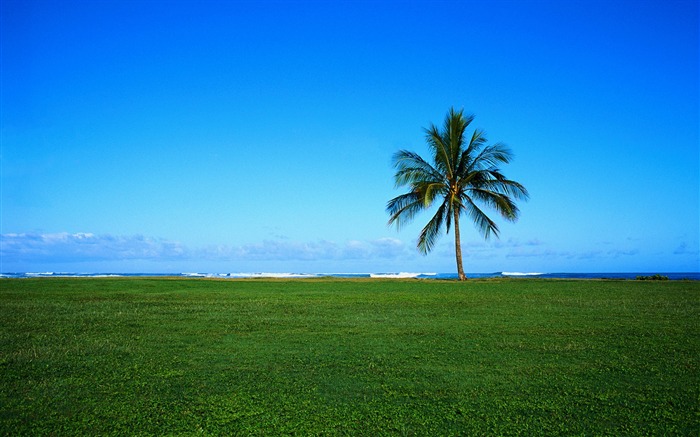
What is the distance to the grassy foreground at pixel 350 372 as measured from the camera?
3295 mm

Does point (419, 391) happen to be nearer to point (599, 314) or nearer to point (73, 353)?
point (73, 353)

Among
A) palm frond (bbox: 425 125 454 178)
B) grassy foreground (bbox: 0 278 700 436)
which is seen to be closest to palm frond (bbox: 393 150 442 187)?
palm frond (bbox: 425 125 454 178)

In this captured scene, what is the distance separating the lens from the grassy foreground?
130 inches

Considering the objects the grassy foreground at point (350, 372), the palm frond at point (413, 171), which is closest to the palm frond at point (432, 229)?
the palm frond at point (413, 171)

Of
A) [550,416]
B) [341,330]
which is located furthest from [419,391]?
[341,330]

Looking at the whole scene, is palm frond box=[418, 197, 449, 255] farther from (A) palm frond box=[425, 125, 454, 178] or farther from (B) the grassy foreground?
(B) the grassy foreground

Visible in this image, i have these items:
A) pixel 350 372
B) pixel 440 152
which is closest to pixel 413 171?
pixel 440 152

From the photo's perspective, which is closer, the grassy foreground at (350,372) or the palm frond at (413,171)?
the grassy foreground at (350,372)

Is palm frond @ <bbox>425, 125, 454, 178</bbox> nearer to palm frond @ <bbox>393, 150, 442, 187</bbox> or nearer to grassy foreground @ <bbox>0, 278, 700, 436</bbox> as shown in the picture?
palm frond @ <bbox>393, 150, 442, 187</bbox>

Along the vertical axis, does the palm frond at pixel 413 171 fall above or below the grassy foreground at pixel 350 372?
above

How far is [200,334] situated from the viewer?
20.5 ft

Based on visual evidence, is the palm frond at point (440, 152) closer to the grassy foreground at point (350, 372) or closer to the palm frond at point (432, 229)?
the palm frond at point (432, 229)

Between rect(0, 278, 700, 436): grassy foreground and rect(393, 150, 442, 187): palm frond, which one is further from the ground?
rect(393, 150, 442, 187): palm frond

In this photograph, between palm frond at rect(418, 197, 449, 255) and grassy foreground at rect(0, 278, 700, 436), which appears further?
palm frond at rect(418, 197, 449, 255)
